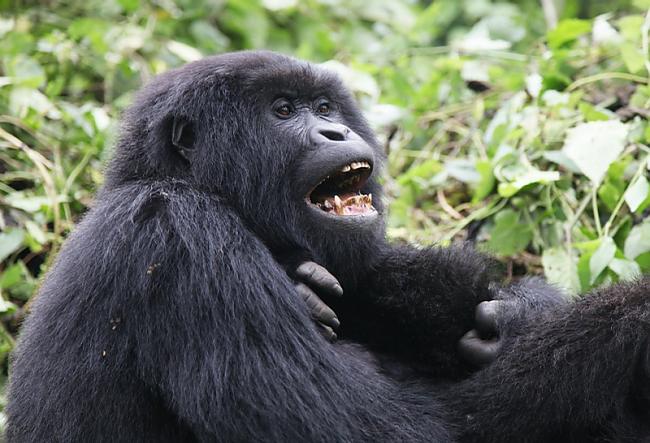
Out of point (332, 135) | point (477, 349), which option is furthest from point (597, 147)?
point (332, 135)

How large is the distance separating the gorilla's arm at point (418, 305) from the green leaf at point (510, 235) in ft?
2.06

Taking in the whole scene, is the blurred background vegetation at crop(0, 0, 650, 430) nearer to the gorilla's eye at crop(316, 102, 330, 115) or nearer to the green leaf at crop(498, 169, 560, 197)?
the green leaf at crop(498, 169, 560, 197)

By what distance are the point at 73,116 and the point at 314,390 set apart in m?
3.15

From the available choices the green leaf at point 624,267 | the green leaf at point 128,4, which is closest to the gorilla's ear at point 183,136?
the green leaf at point 624,267

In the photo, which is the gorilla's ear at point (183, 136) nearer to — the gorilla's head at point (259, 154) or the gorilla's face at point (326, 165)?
the gorilla's head at point (259, 154)

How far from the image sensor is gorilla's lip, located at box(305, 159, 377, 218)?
3605mm

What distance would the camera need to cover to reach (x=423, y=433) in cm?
326

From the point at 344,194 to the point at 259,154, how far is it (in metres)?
0.36

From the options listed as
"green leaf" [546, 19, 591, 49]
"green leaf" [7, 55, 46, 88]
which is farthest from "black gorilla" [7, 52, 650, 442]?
"green leaf" [7, 55, 46, 88]

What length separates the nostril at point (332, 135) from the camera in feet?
12.1

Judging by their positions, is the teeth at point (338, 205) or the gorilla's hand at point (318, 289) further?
the teeth at point (338, 205)

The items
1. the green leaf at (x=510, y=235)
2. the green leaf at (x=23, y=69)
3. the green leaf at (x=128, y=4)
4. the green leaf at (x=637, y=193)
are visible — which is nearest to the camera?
the green leaf at (x=637, y=193)

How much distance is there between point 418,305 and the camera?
12.8 feet

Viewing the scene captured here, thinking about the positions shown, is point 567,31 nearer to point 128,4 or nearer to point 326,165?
point 326,165
